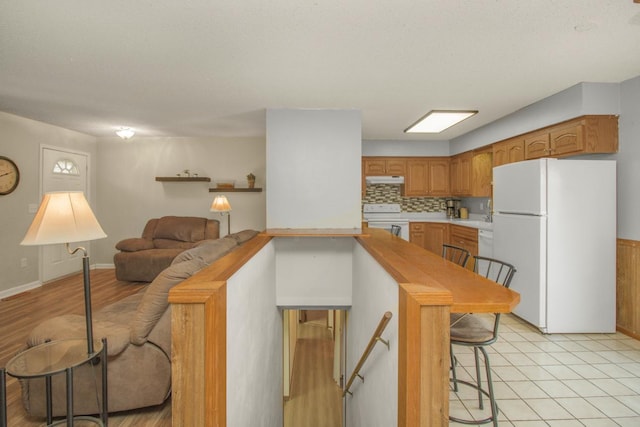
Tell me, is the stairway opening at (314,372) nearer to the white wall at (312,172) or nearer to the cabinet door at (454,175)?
the white wall at (312,172)

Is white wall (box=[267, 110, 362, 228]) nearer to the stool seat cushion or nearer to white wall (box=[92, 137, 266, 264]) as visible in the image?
the stool seat cushion

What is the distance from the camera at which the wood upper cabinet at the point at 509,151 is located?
12.8 ft

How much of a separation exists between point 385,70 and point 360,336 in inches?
92.7

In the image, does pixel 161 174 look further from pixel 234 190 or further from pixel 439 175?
pixel 439 175

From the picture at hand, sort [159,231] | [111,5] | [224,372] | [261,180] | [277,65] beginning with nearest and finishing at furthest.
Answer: [224,372] < [111,5] < [277,65] < [159,231] < [261,180]

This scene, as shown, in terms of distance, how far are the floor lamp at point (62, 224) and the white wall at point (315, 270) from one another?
199cm

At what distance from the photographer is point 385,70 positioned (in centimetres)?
265

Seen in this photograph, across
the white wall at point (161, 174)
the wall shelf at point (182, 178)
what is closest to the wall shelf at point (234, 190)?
the white wall at point (161, 174)

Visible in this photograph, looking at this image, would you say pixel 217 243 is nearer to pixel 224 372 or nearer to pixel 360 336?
pixel 224 372

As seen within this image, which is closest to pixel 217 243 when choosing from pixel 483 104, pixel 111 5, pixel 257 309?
pixel 257 309

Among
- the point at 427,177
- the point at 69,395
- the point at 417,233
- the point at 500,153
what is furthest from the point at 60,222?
the point at 427,177

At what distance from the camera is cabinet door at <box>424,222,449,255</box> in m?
5.38

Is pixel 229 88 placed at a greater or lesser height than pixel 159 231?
greater

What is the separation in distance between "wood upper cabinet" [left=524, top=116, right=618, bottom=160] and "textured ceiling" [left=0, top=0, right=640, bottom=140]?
15.3 inches
